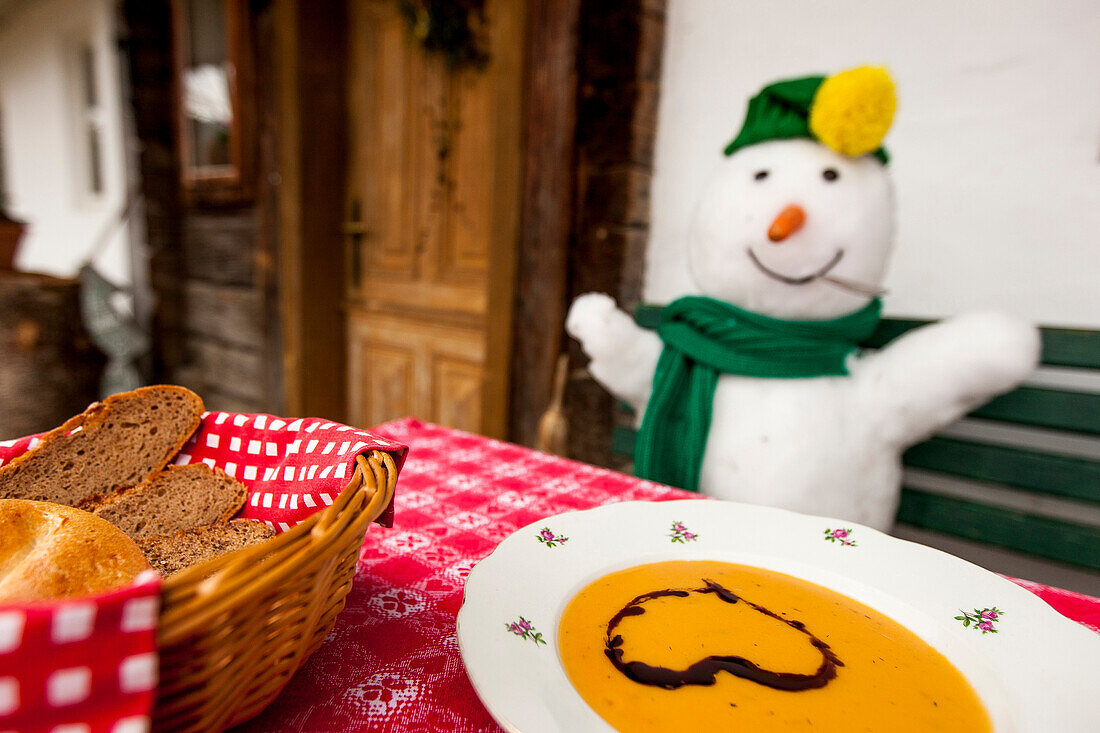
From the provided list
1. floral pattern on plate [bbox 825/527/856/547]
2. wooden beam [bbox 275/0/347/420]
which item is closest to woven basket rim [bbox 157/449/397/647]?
floral pattern on plate [bbox 825/527/856/547]

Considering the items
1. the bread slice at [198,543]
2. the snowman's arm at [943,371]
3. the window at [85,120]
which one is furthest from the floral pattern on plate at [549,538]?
the window at [85,120]

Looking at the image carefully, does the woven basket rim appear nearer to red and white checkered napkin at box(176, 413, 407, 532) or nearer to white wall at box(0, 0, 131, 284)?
red and white checkered napkin at box(176, 413, 407, 532)

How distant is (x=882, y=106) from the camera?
805 millimetres

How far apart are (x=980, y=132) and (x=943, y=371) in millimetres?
561

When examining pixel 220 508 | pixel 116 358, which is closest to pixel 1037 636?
pixel 220 508

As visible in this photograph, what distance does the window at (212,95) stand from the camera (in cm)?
238

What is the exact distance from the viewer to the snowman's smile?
0.87 m

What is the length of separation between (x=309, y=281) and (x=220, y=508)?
206cm

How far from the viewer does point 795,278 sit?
889 mm

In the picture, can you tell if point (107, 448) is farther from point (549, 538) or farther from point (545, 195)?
point (545, 195)

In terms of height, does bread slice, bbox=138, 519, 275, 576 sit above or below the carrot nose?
below

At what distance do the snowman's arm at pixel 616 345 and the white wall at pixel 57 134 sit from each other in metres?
3.61

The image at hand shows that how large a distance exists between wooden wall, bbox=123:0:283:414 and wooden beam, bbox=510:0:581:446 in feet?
4.39

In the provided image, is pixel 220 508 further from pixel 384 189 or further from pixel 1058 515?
pixel 384 189
